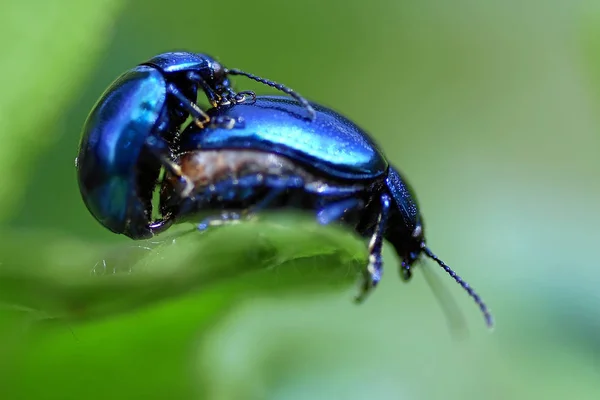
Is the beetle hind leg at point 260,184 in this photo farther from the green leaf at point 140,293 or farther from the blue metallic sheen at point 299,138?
the green leaf at point 140,293

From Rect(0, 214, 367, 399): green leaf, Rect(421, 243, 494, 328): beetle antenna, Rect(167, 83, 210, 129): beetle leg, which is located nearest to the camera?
Rect(0, 214, 367, 399): green leaf

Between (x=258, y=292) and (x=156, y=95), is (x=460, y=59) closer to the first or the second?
(x=156, y=95)

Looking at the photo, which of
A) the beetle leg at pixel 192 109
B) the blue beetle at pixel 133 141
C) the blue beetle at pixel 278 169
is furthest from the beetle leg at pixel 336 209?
the beetle leg at pixel 192 109

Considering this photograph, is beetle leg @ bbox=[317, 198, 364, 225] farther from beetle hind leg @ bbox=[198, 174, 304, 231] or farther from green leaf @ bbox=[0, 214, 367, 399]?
green leaf @ bbox=[0, 214, 367, 399]

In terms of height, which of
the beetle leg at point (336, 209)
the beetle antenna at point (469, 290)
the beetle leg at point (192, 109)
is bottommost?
the beetle antenna at point (469, 290)

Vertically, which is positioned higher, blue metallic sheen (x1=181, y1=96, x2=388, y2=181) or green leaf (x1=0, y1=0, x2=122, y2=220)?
blue metallic sheen (x1=181, y1=96, x2=388, y2=181)

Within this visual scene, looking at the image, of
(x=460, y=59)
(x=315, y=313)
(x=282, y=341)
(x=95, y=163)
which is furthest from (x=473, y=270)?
(x=95, y=163)

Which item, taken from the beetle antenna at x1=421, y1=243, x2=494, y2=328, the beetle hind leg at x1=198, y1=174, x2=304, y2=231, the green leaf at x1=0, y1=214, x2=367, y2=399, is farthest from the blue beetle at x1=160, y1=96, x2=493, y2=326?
the beetle antenna at x1=421, y1=243, x2=494, y2=328
